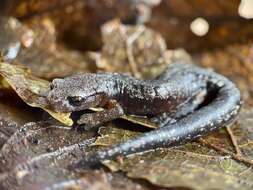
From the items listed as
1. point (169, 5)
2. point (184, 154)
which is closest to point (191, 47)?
point (169, 5)

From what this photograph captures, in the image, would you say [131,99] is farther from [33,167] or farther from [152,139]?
[33,167]

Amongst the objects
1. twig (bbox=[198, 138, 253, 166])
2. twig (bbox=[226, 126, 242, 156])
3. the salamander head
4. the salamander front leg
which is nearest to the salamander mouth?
twig (bbox=[226, 126, 242, 156])

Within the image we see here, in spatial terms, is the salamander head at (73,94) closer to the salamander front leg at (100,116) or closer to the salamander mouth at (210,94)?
the salamander front leg at (100,116)

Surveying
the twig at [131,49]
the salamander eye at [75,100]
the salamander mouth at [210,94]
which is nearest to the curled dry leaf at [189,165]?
the salamander eye at [75,100]

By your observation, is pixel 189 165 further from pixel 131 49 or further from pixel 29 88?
pixel 131 49

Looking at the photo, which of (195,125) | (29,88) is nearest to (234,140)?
(195,125)

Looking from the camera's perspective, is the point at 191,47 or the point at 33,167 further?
the point at 191,47

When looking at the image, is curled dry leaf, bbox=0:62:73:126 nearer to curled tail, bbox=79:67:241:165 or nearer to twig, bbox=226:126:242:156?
curled tail, bbox=79:67:241:165
